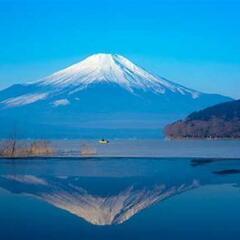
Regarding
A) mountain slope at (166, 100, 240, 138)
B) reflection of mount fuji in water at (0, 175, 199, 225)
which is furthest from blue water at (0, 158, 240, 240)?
mountain slope at (166, 100, 240, 138)

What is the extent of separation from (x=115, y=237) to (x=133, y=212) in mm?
3673

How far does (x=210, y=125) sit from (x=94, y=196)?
398 ft

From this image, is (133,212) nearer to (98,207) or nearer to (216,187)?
(98,207)

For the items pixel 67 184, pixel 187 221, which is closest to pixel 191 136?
pixel 67 184

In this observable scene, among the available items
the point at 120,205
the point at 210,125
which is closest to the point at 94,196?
the point at 120,205

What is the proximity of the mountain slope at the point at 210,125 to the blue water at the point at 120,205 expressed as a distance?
353 ft

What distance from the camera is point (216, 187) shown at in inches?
917

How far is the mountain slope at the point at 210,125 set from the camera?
452 feet

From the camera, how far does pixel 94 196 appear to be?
21.0 metres

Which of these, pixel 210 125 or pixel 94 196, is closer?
pixel 94 196

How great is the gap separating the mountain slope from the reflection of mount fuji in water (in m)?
111

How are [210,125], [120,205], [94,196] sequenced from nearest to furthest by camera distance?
[120,205]
[94,196]
[210,125]

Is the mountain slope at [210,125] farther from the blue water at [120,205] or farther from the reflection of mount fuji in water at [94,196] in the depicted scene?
the reflection of mount fuji in water at [94,196]

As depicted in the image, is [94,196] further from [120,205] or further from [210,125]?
[210,125]
